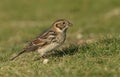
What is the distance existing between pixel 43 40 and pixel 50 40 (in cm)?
21

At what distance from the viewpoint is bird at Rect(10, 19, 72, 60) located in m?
12.6

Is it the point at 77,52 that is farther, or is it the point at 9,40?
the point at 9,40

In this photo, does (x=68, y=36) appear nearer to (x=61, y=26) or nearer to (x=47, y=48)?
(x=61, y=26)

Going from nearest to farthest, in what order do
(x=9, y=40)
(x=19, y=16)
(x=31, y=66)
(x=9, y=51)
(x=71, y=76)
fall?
(x=71, y=76), (x=31, y=66), (x=9, y=51), (x=9, y=40), (x=19, y=16)

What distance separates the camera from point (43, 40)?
12812 millimetres

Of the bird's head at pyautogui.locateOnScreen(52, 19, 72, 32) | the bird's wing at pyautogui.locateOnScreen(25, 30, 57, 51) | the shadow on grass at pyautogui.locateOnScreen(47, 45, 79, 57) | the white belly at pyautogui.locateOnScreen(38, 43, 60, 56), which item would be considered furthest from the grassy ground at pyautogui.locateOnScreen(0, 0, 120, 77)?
the bird's head at pyautogui.locateOnScreen(52, 19, 72, 32)

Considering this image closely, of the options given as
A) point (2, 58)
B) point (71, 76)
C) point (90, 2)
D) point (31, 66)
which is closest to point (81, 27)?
point (90, 2)

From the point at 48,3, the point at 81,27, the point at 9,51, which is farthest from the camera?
the point at 48,3

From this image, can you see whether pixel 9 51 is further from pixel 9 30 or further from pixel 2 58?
pixel 9 30

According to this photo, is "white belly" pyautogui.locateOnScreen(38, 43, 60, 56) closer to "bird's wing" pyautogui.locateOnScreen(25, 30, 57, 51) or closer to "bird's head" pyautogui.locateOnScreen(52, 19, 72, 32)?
"bird's wing" pyautogui.locateOnScreen(25, 30, 57, 51)

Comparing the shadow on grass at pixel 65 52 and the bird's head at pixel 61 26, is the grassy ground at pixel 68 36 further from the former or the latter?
the bird's head at pixel 61 26

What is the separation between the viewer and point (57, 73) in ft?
34.6

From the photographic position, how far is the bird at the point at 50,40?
12594 millimetres

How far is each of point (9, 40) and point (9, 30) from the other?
2751 millimetres
